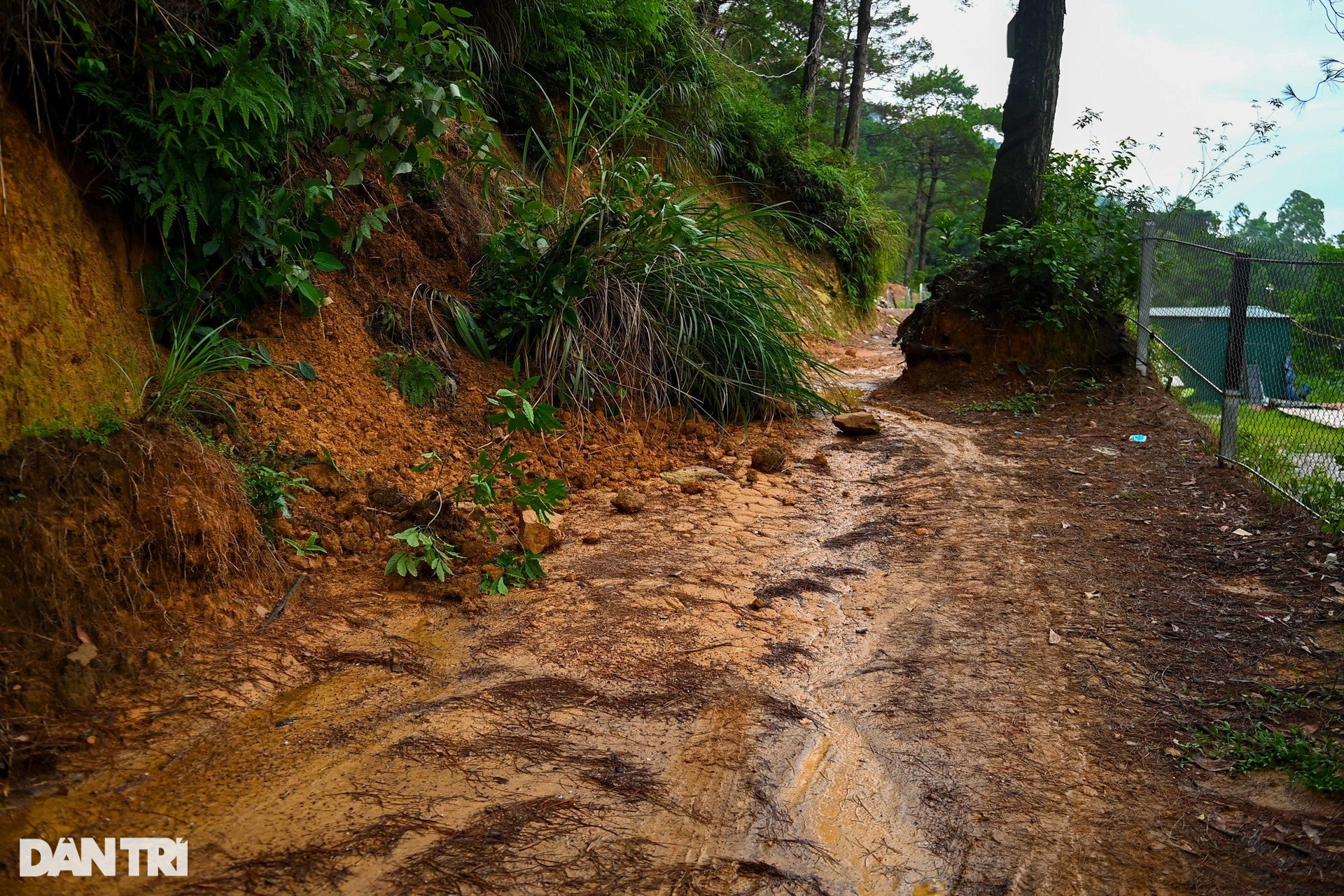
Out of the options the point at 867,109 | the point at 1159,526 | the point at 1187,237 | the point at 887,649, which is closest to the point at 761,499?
the point at 887,649

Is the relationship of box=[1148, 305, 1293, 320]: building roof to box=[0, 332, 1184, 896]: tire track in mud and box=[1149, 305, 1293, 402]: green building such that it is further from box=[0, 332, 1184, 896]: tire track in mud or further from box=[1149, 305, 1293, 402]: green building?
box=[0, 332, 1184, 896]: tire track in mud

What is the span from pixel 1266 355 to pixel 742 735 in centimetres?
446

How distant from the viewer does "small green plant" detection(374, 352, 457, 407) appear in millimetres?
4512

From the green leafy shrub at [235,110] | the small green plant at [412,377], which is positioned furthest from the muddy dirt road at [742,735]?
the green leafy shrub at [235,110]

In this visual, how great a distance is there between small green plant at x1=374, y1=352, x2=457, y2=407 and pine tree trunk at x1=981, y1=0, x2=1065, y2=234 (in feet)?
20.4

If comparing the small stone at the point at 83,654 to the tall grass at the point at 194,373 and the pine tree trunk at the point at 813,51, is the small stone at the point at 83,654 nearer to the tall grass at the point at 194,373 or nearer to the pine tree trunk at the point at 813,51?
the tall grass at the point at 194,373

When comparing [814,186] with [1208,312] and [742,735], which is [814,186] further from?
[742,735]

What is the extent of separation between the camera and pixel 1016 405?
743 centimetres

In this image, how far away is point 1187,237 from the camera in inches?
259

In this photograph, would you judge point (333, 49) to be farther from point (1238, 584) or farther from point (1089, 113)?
point (1089, 113)

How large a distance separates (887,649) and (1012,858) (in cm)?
115

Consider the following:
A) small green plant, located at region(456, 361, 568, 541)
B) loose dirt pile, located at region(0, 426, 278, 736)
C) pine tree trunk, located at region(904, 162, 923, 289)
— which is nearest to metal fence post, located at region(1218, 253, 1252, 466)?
small green plant, located at region(456, 361, 568, 541)

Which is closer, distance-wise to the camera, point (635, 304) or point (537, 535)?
point (537, 535)

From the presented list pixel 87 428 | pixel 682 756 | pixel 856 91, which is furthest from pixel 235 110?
pixel 856 91
